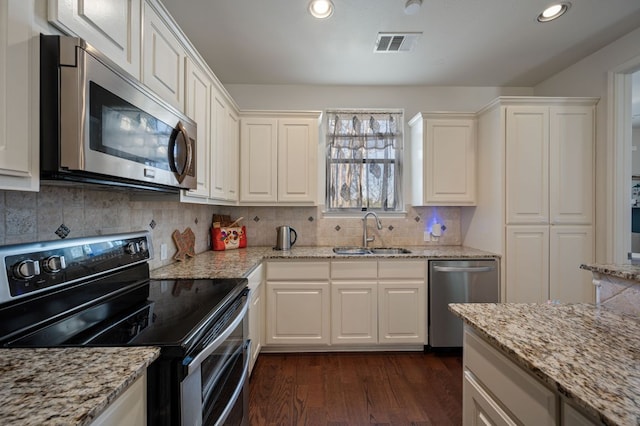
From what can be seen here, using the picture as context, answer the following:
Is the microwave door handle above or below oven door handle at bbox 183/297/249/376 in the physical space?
above

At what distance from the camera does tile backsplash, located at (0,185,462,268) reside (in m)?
1.04

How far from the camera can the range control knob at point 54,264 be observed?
3.10 ft

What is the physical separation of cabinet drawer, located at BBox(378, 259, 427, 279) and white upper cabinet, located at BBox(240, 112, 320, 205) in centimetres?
93

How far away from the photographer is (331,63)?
2.64 m

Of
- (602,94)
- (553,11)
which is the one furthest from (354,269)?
(602,94)

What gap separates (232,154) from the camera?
2.65 m

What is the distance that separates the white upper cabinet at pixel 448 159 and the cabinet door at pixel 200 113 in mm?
2035

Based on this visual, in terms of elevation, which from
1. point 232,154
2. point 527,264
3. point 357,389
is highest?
point 232,154

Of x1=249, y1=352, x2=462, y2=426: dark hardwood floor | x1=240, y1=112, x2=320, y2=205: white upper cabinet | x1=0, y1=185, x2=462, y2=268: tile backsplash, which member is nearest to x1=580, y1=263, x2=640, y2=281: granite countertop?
x1=249, y1=352, x2=462, y2=426: dark hardwood floor

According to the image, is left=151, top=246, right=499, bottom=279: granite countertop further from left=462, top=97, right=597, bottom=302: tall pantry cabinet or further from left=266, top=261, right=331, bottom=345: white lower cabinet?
left=462, top=97, right=597, bottom=302: tall pantry cabinet

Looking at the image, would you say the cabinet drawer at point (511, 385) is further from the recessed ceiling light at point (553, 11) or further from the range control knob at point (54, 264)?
the recessed ceiling light at point (553, 11)

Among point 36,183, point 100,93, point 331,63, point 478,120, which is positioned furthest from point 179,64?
point 478,120

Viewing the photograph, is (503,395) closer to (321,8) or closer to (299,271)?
(299,271)

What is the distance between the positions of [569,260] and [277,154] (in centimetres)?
282
